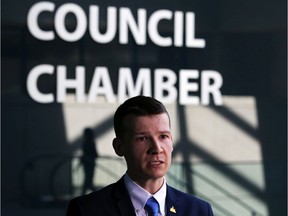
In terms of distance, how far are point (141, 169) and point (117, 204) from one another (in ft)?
0.32

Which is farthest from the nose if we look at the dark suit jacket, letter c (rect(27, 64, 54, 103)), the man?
letter c (rect(27, 64, 54, 103))

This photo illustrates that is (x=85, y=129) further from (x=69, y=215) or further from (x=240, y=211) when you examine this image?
(x=69, y=215)

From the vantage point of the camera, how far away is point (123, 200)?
118cm

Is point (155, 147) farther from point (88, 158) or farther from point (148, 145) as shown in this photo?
point (88, 158)

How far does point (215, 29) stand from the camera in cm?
461

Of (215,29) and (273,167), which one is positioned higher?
(215,29)

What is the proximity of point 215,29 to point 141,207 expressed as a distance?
3572 mm

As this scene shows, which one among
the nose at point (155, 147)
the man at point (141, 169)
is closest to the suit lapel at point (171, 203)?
the man at point (141, 169)

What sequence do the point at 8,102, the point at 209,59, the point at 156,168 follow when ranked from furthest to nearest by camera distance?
1. the point at 209,59
2. the point at 8,102
3. the point at 156,168

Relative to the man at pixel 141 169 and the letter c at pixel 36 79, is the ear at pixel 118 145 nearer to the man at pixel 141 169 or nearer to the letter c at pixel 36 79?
the man at pixel 141 169

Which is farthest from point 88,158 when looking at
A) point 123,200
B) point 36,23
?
point 123,200

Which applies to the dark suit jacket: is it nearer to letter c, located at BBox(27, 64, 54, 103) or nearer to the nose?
the nose

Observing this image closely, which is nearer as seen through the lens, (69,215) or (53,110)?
(69,215)

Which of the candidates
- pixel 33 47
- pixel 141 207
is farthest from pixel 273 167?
pixel 141 207
